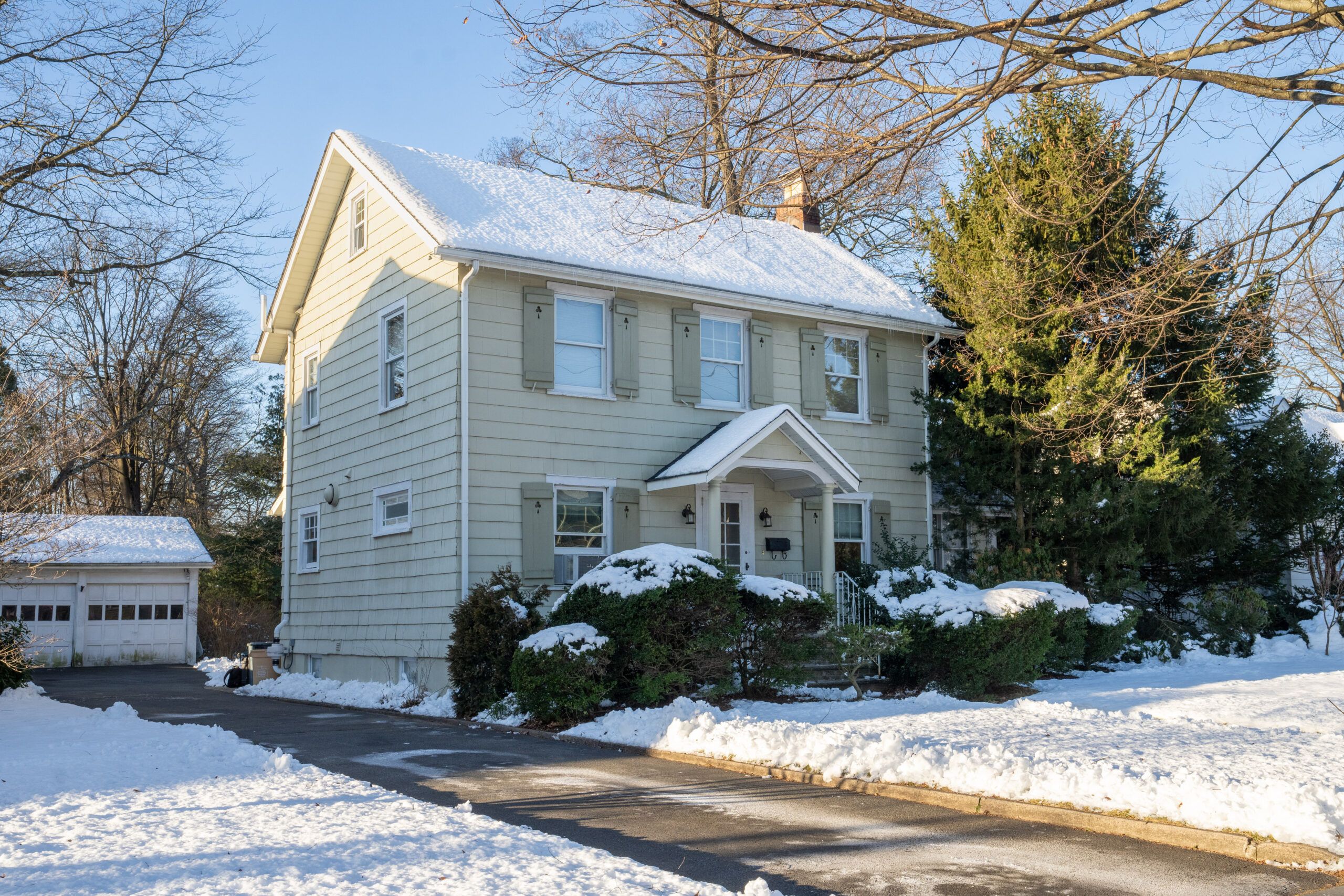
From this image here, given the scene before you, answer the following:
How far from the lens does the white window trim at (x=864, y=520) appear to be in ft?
61.9

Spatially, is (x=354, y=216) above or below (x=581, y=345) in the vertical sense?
above

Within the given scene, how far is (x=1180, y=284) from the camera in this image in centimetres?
977

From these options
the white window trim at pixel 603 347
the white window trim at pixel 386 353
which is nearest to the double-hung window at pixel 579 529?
the white window trim at pixel 603 347

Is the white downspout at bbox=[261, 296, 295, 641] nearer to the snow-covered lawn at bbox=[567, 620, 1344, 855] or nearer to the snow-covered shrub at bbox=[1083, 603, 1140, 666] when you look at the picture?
the snow-covered lawn at bbox=[567, 620, 1344, 855]

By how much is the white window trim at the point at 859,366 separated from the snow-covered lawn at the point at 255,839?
11668mm

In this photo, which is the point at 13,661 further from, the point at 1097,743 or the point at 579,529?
the point at 1097,743

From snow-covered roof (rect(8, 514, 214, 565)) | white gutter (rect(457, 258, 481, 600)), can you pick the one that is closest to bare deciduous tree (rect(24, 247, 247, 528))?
snow-covered roof (rect(8, 514, 214, 565))

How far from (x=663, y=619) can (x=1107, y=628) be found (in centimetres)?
782

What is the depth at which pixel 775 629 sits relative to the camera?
13344 millimetres

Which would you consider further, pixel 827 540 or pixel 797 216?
pixel 797 216

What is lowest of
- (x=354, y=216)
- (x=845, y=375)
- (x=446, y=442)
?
(x=446, y=442)

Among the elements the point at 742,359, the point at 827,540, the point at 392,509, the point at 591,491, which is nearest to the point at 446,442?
the point at 591,491

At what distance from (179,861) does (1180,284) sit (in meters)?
8.45

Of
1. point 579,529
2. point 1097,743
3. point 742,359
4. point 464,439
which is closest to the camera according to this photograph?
point 1097,743
